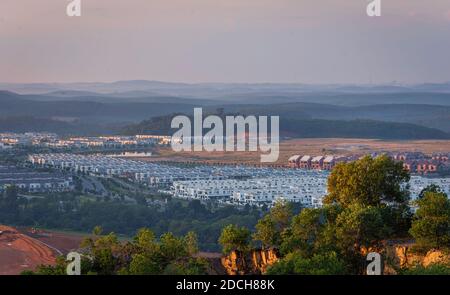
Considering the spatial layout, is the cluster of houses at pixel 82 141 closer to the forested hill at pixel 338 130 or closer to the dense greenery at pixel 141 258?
the forested hill at pixel 338 130

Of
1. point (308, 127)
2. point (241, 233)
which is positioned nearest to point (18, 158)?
point (308, 127)

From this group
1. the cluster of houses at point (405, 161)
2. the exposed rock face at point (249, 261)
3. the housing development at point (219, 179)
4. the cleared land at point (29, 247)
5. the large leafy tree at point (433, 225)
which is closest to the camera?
the large leafy tree at point (433, 225)

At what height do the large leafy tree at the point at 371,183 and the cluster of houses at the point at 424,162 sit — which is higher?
the large leafy tree at the point at 371,183

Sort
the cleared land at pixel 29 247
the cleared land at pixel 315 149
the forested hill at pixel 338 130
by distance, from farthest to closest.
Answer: the forested hill at pixel 338 130 < the cleared land at pixel 315 149 < the cleared land at pixel 29 247

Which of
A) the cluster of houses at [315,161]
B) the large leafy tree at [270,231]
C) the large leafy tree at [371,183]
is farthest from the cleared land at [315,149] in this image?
the large leafy tree at [270,231]

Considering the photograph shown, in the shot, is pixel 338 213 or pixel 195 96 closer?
pixel 338 213

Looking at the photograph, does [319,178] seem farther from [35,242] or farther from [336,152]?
[35,242]

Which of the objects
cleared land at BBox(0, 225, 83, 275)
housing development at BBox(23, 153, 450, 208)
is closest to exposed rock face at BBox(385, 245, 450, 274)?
cleared land at BBox(0, 225, 83, 275)
